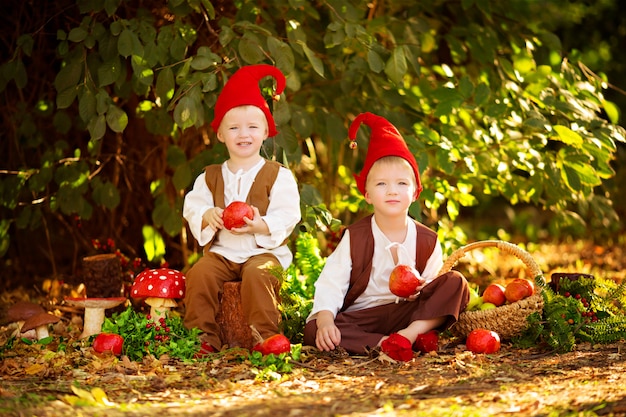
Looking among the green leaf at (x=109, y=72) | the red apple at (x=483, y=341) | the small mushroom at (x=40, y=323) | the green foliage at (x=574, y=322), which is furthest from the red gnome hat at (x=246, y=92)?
the green foliage at (x=574, y=322)

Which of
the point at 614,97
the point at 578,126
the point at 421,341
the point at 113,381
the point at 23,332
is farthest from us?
the point at 614,97

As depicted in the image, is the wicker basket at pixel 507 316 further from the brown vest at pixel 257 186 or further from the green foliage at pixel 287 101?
the brown vest at pixel 257 186

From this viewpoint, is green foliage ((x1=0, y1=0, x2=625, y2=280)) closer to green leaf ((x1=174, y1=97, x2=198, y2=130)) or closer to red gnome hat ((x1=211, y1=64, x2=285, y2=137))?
green leaf ((x1=174, y1=97, x2=198, y2=130))

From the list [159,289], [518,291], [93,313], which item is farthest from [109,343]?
[518,291]

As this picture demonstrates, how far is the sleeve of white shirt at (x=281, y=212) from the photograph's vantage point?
3.80 meters

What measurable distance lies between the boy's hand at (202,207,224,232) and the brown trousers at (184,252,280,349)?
17 cm

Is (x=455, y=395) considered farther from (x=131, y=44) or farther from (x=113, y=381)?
(x=131, y=44)

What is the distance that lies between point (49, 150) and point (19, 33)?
0.80 metres

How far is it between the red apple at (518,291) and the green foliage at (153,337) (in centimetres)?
155

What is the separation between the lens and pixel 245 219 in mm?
3633

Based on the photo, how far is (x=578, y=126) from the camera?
4742mm

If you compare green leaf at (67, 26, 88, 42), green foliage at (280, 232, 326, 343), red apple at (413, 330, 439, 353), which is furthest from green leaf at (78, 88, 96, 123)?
red apple at (413, 330, 439, 353)

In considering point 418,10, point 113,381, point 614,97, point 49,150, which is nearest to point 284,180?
point 113,381

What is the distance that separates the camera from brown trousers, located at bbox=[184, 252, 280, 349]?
3662 mm
